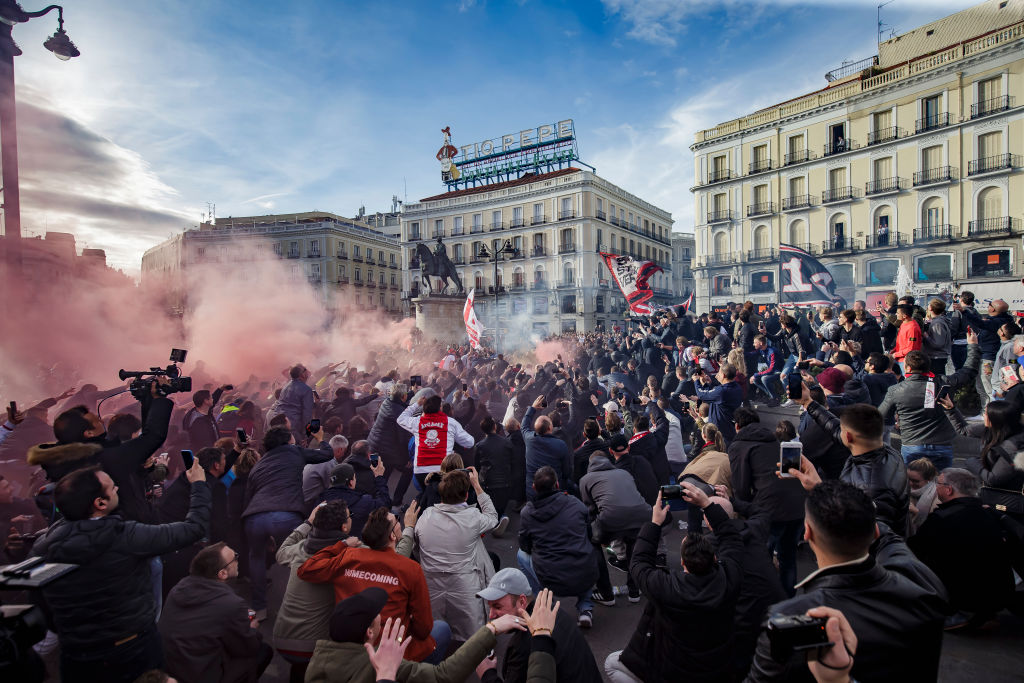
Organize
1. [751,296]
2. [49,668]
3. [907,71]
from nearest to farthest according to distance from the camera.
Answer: [49,668]
[907,71]
[751,296]

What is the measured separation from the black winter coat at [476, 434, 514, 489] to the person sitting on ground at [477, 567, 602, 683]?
10.5 feet

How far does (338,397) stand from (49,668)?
4315mm

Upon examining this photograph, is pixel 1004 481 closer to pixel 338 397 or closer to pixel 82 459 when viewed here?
pixel 82 459

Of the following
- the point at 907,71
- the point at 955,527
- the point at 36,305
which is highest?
the point at 907,71

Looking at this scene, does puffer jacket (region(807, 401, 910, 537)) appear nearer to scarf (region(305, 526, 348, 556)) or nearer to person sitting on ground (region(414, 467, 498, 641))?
person sitting on ground (region(414, 467, 498, 641))

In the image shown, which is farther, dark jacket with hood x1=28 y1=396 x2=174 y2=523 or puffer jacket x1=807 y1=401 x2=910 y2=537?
dark jacket with hood x1=28 y1=396 x2=174 y2=523

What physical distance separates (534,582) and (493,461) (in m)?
1.88

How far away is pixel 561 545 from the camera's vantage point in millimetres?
3936

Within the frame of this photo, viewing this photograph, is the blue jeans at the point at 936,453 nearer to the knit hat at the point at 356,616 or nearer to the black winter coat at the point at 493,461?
the black winter coat at the point at 493,461

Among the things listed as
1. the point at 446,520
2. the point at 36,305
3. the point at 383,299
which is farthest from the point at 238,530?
the point at 383,299

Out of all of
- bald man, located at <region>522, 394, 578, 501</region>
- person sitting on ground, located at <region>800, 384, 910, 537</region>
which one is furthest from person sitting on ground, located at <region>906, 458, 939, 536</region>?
bald man, located at <region>522, 394, 578, 501</region>

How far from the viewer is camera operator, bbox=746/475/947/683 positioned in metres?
1.68

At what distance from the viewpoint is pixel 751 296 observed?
34.7 m

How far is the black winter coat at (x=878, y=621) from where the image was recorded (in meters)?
1.68
